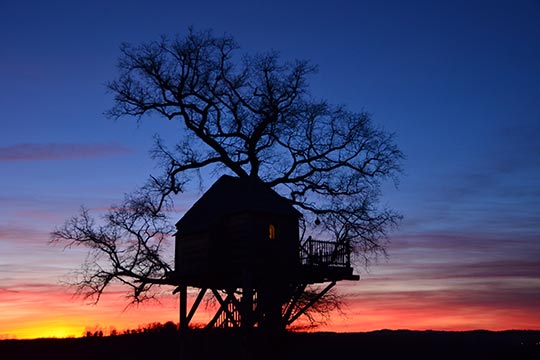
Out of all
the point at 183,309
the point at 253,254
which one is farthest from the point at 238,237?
the point at 183,309

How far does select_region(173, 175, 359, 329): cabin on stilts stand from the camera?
97.3 ft

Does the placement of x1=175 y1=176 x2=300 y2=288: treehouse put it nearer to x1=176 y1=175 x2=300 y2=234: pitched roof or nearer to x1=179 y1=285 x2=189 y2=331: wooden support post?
x1=176 y1=175 x2=300 y2=234: pitched roof

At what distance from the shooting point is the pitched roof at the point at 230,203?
99.5 ft

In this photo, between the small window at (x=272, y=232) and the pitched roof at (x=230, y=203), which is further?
the pitched roof at (x=230, y=203)

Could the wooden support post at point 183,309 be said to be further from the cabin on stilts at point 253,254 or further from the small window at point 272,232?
the small window at point 272,232

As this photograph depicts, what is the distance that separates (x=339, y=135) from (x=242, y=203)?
30.3 feet

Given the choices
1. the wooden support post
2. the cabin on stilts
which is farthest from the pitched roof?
the wooden support post

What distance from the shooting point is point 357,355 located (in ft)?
145

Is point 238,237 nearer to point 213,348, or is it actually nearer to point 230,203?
point 230,203

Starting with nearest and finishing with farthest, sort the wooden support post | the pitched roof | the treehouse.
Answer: the treehouse → the pitched roof → the wooden support post

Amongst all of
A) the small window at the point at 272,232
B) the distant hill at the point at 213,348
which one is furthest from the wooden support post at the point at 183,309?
the small window at the point at 272,232

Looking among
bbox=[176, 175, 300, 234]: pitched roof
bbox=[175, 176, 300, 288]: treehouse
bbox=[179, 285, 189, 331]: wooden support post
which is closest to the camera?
bbox=[175, 176, 300, 288]: treehouse

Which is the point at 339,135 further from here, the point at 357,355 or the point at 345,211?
the point at 357,355

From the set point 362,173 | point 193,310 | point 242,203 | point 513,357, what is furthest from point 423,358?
point 242,203
